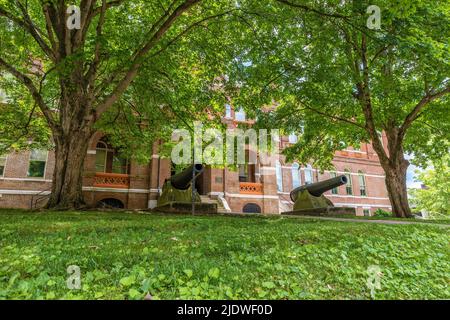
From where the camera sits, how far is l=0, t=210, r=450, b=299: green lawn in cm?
308

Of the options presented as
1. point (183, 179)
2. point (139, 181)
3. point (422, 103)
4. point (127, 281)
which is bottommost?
point (127, 281)

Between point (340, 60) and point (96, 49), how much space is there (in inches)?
366

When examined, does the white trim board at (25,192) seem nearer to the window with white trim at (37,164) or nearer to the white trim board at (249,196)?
the window with white trim at (37,164)

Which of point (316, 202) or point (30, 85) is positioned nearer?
point (30, 85)

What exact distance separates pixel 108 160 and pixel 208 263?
19552 millimetres

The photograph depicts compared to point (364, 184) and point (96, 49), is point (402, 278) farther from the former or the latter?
point (364, 184)

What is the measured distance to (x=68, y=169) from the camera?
9.52 m

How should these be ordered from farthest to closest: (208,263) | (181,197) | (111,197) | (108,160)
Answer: (108,160)
(111,197)
(181,197)
(208,263)

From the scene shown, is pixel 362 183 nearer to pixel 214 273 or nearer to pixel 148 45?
pixel 148 45

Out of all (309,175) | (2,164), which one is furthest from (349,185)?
(2,164)

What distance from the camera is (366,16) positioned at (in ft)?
21.6

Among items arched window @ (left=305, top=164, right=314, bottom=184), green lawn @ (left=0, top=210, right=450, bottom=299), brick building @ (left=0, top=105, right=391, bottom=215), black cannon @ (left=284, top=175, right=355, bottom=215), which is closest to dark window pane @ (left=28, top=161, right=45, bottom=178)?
brick building @ (left=0, top=105, right=391, bottom=215)

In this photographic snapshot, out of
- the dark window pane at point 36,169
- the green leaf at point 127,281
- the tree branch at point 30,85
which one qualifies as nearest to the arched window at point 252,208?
the dark window pane at point 36,169

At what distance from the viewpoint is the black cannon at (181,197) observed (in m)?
14.1
